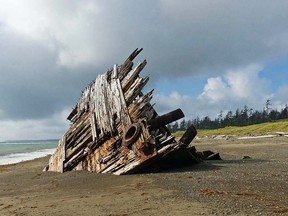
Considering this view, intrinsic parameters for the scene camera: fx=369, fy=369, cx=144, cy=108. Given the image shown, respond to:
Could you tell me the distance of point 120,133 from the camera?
546 inches

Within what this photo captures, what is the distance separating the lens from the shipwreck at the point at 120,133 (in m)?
12.1

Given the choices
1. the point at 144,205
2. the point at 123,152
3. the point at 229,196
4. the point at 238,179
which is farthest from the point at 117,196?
the point at 123,152

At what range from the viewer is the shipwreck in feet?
39.7

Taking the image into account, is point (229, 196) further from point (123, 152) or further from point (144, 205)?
point (123, 152)

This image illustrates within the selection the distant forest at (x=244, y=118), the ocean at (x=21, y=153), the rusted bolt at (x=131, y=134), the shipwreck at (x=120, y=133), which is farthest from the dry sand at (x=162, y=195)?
the distant forest at (x=244, y=118)

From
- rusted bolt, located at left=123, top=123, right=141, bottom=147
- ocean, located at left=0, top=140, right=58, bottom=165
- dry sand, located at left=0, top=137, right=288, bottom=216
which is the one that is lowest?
dry sand, located at left=0, top=137, right=288, bottom=216

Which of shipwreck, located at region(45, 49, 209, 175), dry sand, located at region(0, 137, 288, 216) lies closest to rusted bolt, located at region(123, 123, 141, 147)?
shipwreck, located at region(45, 49, 209, 175)

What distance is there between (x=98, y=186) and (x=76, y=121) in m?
8.62

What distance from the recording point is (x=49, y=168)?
55.1 ft

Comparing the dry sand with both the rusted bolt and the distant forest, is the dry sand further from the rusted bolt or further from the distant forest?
the distant forest

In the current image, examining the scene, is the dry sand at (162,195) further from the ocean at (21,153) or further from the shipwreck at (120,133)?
the ocean at (21,153)

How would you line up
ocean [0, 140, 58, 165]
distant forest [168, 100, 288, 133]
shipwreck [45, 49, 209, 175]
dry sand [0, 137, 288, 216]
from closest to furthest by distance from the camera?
dry sand [0, 137, 288, 216] → shipwreck [45, 49, 209, 175] → ocean [0, 140, 58, 165] → distant forest [168, 100, 288, 133]

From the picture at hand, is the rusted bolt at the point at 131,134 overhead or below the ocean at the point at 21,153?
below

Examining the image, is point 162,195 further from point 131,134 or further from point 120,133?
point 120,133
